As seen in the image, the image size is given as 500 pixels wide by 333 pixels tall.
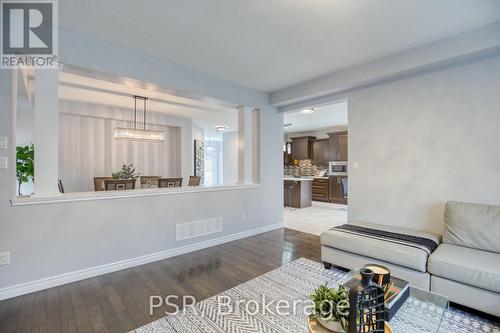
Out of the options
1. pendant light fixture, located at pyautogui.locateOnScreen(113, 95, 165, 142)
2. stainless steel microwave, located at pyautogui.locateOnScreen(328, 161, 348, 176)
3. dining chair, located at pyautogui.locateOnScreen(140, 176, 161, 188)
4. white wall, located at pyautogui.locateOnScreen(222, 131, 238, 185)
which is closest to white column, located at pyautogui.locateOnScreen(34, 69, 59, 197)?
pendant light fixture, located at pyautogui.locateOnScreen(113, 95, 165, 142)

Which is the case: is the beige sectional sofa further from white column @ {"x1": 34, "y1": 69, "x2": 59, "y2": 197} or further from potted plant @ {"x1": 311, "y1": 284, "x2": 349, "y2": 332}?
white column @ {"x1": 34, "y1": 69, "x2": 59, "y2": 197}

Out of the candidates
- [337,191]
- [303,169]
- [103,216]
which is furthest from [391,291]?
[303,169]

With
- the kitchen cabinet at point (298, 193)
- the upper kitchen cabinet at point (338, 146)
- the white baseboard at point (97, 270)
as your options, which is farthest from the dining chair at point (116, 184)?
the upper kitchen cabinet at point (338, 146)

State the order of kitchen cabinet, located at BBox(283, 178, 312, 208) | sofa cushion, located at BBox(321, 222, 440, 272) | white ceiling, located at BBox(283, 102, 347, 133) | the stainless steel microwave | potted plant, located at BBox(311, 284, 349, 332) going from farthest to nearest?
the stainless steel microwave → kitchen cabinet, located at BBox(283, 178, 312, 208) → white ceiling, located at BBox(283, 102, 347, 133) → sofa cushion, located at BBox(321, 222, 440, 272) → potted plant, located at BBox(311, 284, 349, 332)

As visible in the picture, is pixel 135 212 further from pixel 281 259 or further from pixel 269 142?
pixel 269 142

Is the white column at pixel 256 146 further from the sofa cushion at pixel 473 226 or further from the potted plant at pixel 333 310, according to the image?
the potted plant at pixel 333 310

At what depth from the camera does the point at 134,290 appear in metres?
2.42

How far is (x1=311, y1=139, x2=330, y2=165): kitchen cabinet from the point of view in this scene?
8.54 m

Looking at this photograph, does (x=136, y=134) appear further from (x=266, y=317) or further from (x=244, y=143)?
(x=266, y=317)

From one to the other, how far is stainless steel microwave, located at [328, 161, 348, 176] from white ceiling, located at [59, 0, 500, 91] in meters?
5.13

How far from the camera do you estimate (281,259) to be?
3227 mm

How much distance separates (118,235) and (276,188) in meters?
3.00

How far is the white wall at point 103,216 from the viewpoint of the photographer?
7.55ft

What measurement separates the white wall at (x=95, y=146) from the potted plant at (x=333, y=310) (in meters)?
5.82
